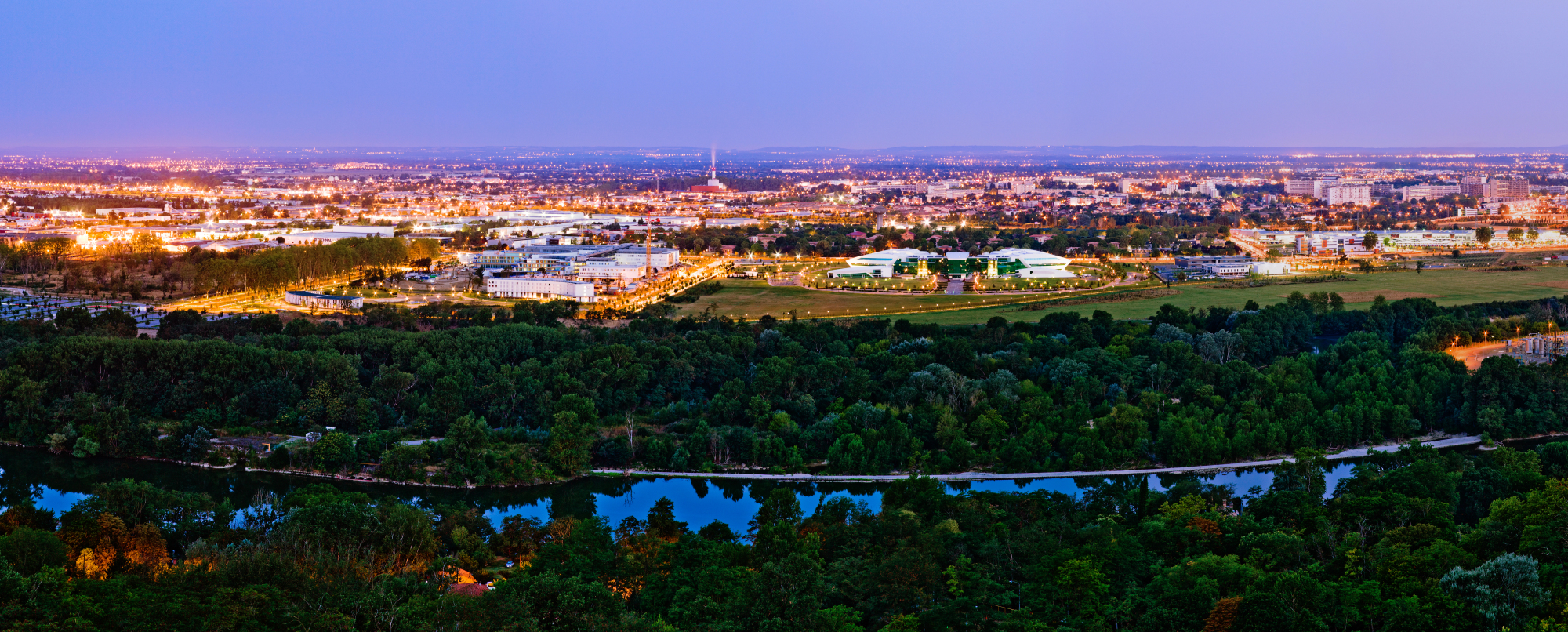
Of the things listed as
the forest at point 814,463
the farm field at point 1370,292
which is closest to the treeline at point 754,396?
the forest at point 814,463

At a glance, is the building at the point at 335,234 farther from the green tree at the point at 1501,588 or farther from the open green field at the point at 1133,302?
the green tree at the point at 1501,588

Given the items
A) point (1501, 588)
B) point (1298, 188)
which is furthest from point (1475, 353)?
point (1298, 188)

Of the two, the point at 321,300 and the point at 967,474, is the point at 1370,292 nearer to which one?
the point at 967,474

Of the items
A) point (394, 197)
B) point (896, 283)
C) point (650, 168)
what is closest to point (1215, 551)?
point (896, 283)

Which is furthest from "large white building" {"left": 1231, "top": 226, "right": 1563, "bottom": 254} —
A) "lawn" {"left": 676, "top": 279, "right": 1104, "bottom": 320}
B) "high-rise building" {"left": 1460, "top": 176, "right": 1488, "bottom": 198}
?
"high-rise building" {"left": 1460, "top": 176, "right": 1488, "bottom": 198}

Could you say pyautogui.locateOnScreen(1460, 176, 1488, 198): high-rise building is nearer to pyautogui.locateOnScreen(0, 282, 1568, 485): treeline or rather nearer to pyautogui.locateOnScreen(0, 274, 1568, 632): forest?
pyautogui.locateOnScreen(0, 274, 1568, 632): forest

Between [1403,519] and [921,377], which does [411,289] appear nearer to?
[921,377]
